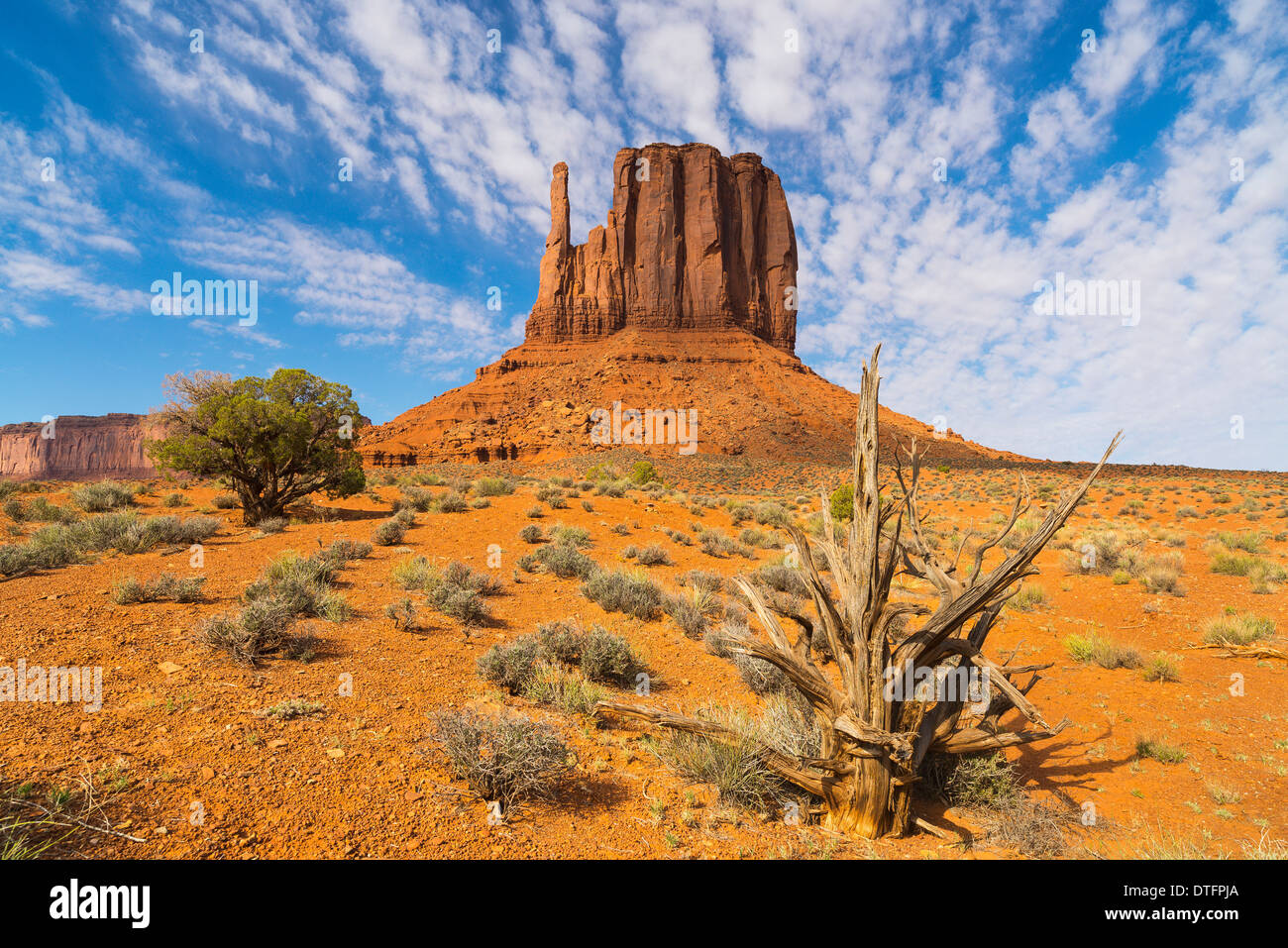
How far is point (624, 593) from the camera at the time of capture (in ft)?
27.1

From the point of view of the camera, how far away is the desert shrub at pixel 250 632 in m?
5.05

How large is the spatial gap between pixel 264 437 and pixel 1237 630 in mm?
19968

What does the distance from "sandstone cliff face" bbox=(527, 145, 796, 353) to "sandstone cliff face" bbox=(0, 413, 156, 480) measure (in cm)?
6878

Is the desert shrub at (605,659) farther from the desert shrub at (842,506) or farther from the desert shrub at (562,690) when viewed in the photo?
the desert shrub at (842,506)

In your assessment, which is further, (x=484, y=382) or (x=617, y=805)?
(x=484, y=382)

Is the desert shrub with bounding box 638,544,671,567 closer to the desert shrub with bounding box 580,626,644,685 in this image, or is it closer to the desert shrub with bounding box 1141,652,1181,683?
the desert shrub with bounding box 580,626,644,685

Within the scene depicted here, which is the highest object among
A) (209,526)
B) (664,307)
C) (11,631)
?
(664,307)

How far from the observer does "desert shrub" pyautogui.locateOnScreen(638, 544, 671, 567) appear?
11.6 metres

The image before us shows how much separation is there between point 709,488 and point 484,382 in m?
53.6

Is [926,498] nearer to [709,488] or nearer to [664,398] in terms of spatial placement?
[709,488]

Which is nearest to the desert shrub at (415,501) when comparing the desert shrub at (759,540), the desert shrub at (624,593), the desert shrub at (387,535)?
the desert shrub at (387,535)

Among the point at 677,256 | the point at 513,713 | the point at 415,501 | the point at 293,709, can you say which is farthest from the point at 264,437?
the point at 677,256
